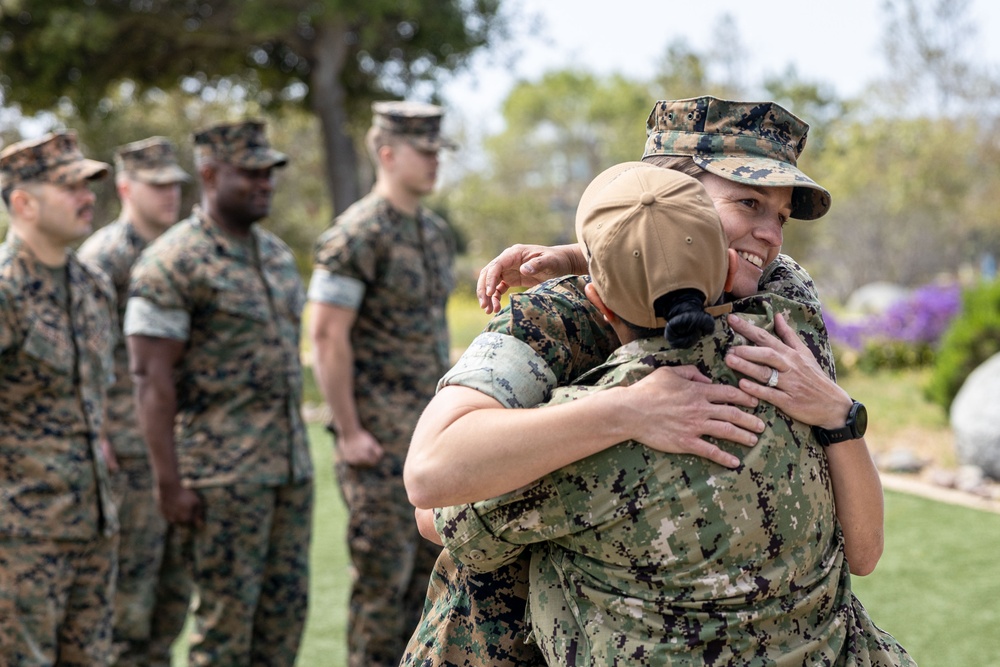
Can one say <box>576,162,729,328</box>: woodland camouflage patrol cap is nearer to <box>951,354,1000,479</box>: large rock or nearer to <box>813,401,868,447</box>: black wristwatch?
<box>813,401,868,447</box>: black wristwatch

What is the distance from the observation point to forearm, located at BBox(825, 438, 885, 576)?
1.63 meters

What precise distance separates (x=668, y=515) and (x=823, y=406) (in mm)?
307

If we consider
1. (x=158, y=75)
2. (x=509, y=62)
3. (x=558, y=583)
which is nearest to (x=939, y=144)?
(x=509, y=62)

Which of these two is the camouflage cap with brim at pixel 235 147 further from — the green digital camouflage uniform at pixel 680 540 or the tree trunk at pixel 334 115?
the tree trunk at pixel 334 115

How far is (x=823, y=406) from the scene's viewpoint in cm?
158

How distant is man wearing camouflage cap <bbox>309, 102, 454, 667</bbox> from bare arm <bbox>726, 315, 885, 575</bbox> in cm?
278

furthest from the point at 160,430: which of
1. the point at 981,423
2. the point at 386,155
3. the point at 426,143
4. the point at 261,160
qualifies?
the point at 981,423

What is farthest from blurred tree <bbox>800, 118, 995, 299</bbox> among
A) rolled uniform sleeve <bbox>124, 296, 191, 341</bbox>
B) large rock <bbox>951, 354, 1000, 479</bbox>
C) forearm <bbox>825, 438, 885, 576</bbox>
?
forearm <bbox>825, 438, 885, 576</bbox>

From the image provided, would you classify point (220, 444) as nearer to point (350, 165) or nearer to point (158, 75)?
point (350, 165)

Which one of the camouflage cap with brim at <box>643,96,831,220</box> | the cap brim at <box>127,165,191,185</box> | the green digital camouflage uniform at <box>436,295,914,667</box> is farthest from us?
the cap brim at <box>127,165,191,185</box>

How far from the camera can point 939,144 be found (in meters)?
26.0

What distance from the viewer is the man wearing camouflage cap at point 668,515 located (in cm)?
145

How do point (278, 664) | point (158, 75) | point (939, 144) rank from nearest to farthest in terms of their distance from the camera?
1. point (278, 664)
2. point (158, 75)
3. point (939, 144)

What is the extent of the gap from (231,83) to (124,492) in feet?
46.4
